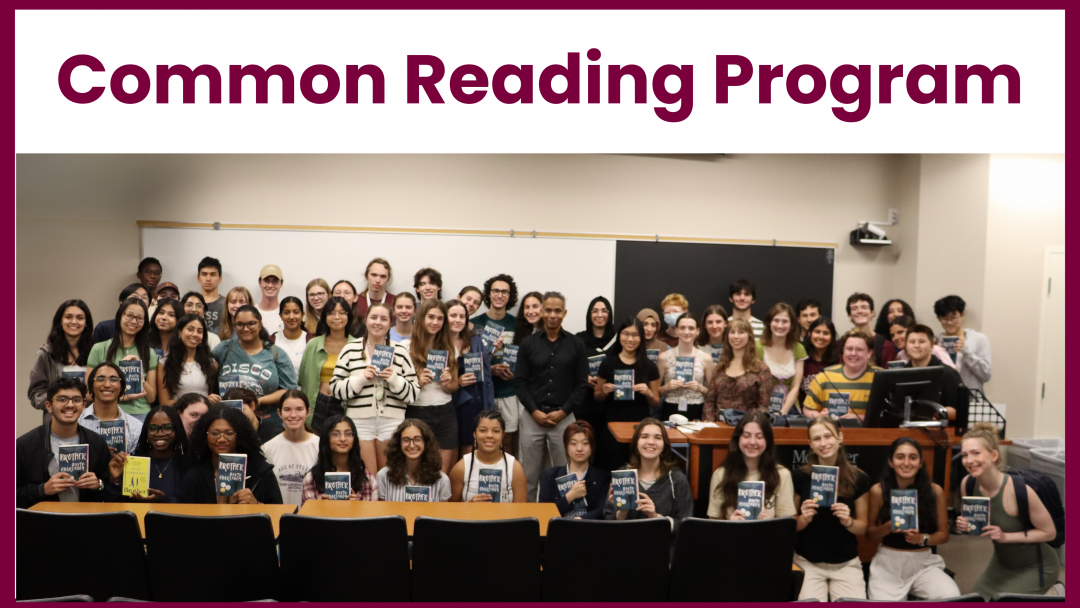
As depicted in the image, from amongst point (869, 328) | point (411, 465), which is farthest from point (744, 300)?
point (411, 465)

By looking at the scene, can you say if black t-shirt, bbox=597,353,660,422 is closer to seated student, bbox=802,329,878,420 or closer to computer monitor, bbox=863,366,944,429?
seated student, bbox=802,329,878,420

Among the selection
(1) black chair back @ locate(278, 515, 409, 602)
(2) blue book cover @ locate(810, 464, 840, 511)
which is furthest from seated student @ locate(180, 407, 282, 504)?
(2) blue book cover @ locate(810, 464, 840, 511)

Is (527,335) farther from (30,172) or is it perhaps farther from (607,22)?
(30,172)

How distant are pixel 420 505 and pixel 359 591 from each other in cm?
56

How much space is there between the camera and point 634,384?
4434 millimetres

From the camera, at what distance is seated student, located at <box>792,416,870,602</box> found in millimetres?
3117

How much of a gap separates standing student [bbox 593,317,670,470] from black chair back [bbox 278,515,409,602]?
216 cm

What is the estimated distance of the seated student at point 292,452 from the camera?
11.2 feet

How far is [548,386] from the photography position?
179 inches

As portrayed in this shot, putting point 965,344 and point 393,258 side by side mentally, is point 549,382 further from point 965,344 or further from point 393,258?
point 965,344

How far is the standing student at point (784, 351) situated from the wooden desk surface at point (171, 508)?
2.99 metres

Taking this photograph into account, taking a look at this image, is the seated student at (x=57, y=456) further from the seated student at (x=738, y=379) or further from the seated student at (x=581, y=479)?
the seated student at (x=738, y=379)

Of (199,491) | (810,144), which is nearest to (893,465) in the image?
(810,144)

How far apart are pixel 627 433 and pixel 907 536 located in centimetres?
145
